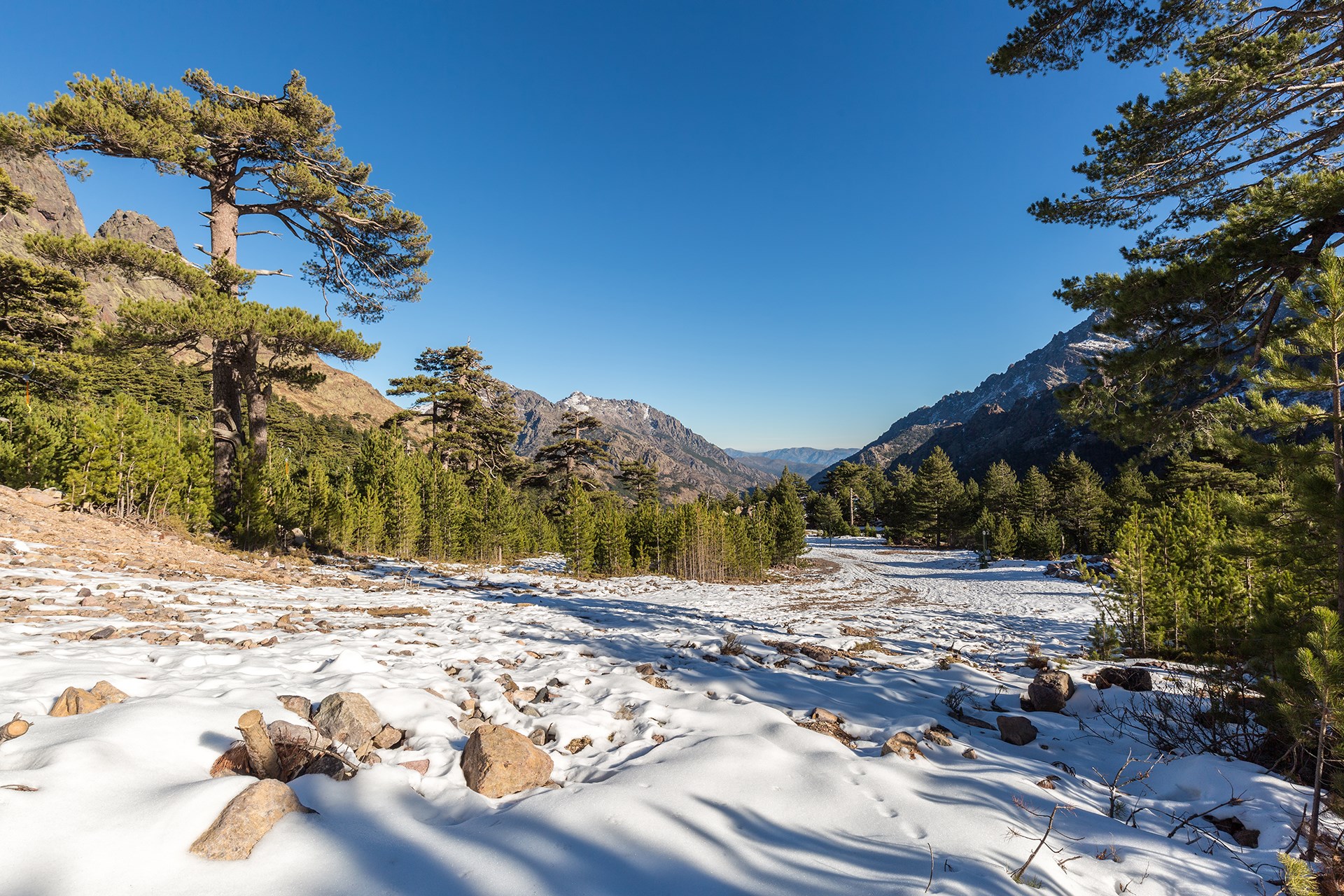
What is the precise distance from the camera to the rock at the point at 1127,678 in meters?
4.97

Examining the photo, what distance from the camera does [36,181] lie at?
150 metres

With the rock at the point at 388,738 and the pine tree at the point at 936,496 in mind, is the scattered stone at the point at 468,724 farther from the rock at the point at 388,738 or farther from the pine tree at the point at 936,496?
the pine tree at the point at 936,496

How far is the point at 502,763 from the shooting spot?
2.57 meters

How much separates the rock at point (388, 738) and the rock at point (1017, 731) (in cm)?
431

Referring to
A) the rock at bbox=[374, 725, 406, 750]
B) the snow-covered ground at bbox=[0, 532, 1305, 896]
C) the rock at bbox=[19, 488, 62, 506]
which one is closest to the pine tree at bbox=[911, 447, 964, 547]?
the snow-covered ground at bbox=[0, 532, 1305, 896]

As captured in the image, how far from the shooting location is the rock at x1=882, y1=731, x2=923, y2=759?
3.30 m

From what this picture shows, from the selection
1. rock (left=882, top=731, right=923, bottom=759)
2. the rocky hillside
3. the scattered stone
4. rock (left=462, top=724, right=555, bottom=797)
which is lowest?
rock (left=882, top=731, right=923, bottom=759)

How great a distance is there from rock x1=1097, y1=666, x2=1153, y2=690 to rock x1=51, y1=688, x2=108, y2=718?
302 inches

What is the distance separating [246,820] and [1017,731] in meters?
4.80

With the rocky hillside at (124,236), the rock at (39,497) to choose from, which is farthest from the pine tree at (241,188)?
the rocky hillside at (124,236)

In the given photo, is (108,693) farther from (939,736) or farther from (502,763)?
(939,736)

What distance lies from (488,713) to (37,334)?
16793 millimetres

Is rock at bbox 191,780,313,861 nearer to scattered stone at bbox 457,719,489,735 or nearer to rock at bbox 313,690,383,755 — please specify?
rock at bbox 313,690,383,755

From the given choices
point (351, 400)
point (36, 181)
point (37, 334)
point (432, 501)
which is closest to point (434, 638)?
point (37, 334)
